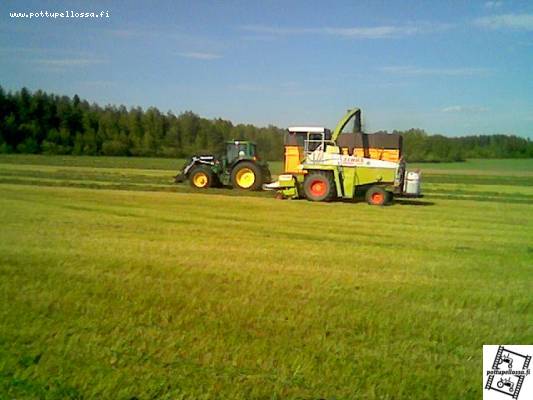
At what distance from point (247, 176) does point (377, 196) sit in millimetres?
5035

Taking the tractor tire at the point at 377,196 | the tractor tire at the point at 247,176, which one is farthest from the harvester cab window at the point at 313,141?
the tractor tire at the point at 247,176

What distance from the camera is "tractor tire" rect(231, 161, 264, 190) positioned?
17.4m

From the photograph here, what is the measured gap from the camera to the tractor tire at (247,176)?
57.2ft

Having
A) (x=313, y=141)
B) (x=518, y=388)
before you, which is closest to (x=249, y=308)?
(x=518, y=388)

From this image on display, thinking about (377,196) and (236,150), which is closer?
(377,196)

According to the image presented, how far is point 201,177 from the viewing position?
18.2 metres

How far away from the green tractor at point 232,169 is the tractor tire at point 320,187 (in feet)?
8.58

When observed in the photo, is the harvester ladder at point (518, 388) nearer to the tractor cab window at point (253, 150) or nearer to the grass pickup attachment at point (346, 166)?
the grass pickup attachment at point (346, 166)

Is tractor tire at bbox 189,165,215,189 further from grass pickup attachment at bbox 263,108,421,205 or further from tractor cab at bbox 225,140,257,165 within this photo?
grass pickup attachment at bbox 263,108,421,205

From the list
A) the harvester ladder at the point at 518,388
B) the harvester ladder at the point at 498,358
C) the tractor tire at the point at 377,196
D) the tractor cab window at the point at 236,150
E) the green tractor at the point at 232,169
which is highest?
the tractor cab window at the point at 236,150

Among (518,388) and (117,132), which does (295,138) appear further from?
(518,388)

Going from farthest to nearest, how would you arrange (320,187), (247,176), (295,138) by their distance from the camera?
(247,176), (295,138), (320,187)

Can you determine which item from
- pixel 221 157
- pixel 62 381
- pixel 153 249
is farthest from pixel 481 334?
pixel 221 157

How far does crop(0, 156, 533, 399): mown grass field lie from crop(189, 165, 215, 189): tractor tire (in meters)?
8.55
